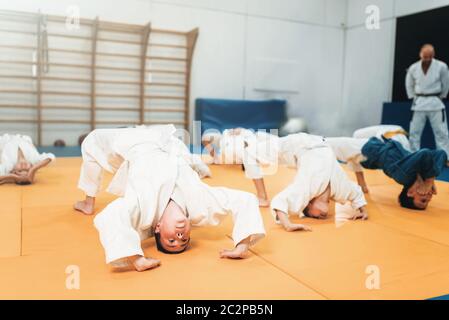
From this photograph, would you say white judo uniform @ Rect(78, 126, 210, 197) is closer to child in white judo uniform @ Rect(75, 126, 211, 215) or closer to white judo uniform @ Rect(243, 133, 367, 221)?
child in white judo uniform @ Rect(75, 126, 211, 215)

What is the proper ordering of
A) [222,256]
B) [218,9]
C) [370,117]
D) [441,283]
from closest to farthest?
1. [441,283]
2. [222,256]
3. [218,9]
4. [370,117]

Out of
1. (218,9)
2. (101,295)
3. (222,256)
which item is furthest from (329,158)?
(218,9)

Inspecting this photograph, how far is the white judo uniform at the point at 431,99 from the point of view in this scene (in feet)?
20.3

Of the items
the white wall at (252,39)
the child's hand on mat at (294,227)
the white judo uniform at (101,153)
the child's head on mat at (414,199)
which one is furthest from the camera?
the white wall at (252,39)

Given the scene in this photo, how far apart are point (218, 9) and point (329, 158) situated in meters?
6.01

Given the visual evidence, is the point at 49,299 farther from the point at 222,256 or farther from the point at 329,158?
the point at 329,158

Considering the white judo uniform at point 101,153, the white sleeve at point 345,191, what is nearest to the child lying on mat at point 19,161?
the white judo uniform at point 101,153

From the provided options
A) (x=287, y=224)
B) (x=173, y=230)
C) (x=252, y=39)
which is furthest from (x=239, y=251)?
(x=252, y=39)

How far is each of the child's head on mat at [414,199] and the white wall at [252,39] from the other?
5.29 m

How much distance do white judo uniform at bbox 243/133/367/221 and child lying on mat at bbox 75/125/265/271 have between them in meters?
0.51

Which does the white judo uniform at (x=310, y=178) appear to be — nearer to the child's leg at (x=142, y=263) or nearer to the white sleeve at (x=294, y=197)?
the white sleeve at (x=294, y=197)

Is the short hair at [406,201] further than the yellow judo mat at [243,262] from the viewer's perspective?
Yes

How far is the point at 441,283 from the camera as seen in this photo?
5.98 feet
